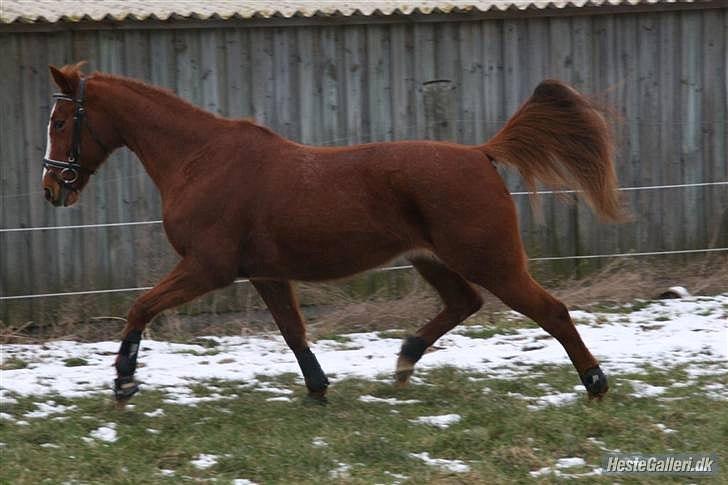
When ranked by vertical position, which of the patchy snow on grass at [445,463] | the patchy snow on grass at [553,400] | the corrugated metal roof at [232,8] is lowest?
the patchy snow on grass at [445,463]

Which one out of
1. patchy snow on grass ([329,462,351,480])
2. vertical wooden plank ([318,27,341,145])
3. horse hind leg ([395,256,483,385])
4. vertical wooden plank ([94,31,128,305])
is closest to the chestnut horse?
horse hind leg ([395,256,483,385])

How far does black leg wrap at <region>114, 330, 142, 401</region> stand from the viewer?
6.28 metres

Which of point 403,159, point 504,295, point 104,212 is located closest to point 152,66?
point 104,212

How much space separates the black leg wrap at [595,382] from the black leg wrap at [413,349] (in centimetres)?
113

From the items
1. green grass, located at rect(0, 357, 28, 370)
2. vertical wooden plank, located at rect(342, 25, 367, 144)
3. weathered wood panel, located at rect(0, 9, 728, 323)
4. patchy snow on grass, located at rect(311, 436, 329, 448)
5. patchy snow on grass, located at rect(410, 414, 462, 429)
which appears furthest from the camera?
vertical wooden plank, located at rect(342, 25, 367, 144)

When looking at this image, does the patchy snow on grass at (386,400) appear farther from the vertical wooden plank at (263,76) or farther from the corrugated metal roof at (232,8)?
the corrugated metal roof at (232,8)

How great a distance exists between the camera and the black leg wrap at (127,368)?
6.28m

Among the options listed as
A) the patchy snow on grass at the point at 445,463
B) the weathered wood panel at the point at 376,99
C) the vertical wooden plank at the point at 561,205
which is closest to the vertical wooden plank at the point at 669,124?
the weathered wood panel at the point at 376,99

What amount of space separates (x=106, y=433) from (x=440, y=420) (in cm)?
188

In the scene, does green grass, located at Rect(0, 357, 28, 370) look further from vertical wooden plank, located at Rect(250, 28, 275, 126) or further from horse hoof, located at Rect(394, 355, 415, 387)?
vertical wooden plank, located at Rect(250, 28, 275, 126)

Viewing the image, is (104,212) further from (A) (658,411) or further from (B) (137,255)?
(A) (658,411)

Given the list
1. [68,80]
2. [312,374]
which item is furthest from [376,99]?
[312,374]

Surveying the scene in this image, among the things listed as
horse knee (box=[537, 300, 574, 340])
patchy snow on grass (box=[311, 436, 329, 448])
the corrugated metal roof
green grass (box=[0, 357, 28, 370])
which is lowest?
patchy snow on grass (box=[311, 436, 329, 448])

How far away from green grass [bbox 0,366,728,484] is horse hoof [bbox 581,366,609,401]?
0.07 m
